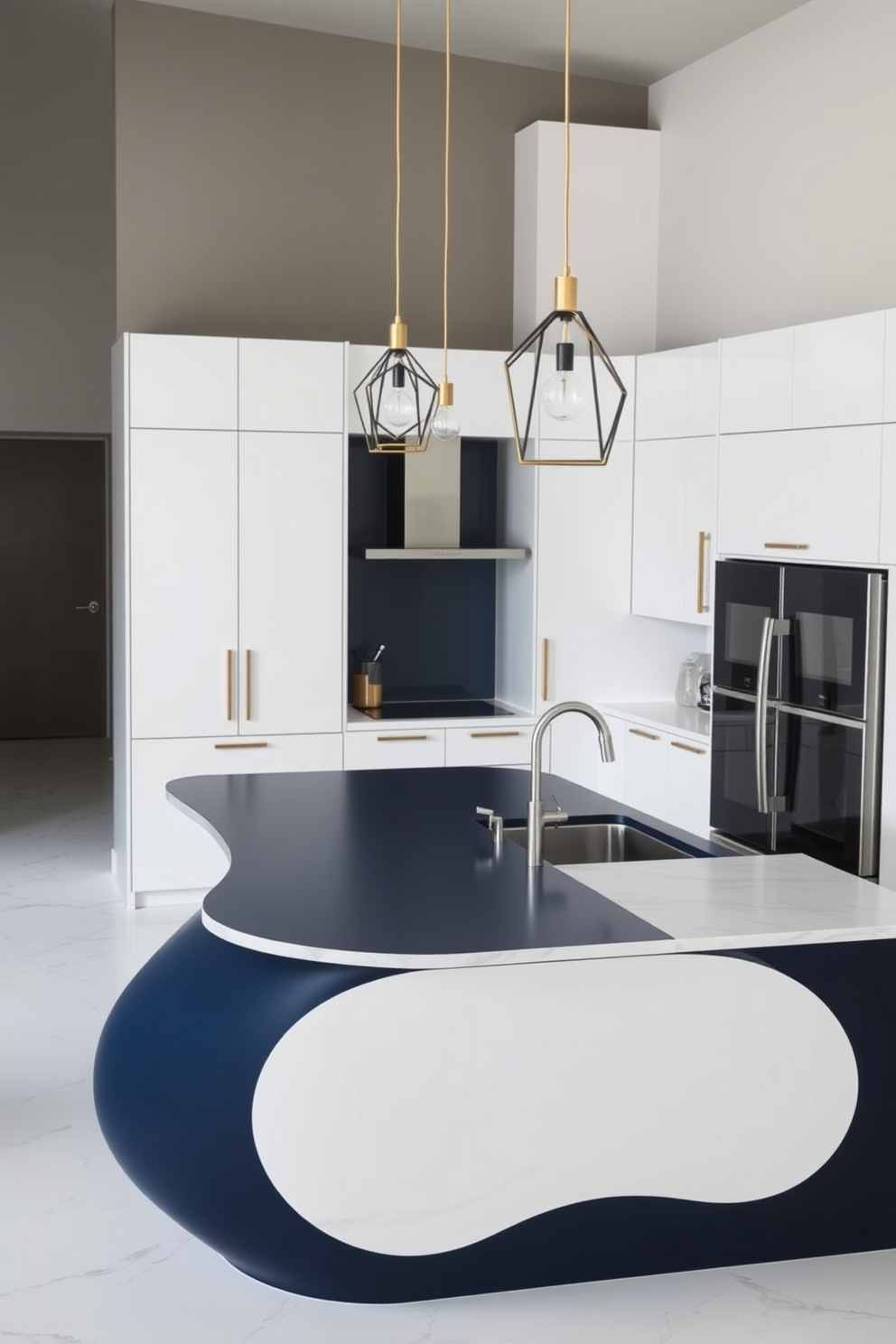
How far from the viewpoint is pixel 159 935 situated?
5250mm

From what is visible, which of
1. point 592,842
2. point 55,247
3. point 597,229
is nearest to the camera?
point 592,842

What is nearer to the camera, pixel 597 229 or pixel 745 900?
pixel 745 900

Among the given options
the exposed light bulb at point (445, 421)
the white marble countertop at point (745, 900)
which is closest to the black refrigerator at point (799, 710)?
the white marble countertop at point (745, 900)

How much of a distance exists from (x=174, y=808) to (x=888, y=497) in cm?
299

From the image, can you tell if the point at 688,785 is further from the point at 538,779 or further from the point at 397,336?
the point at 397,336

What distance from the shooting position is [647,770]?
5.75 m

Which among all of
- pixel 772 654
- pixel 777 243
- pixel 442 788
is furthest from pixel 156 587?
pixel 777 243

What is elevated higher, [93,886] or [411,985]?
[411,985]

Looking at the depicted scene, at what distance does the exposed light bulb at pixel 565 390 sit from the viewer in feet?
7.89

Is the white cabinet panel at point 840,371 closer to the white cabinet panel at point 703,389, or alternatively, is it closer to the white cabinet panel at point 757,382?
the white cabinet panel at point 757,382

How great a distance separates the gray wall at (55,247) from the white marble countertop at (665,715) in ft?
16.5

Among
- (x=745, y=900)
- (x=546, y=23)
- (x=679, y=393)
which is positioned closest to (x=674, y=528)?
(x=679, y=393)

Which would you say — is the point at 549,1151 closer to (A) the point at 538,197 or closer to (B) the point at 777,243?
(B) the point at 777,243

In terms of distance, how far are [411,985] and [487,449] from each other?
401 centimetres
